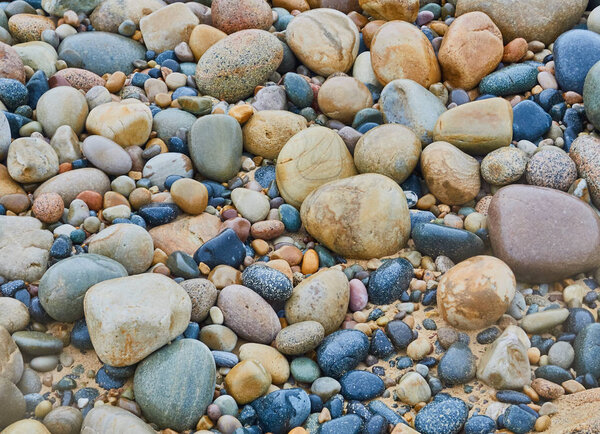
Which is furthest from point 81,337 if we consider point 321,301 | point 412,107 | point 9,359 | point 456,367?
point 412,107

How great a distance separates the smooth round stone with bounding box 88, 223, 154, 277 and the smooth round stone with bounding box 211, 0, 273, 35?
211 cm

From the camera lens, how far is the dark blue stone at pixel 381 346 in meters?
2.92

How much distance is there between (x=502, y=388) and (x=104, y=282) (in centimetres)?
182

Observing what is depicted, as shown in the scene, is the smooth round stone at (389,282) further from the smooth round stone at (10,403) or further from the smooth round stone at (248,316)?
the smooth round stone at (10,403)

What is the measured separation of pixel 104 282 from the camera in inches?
109

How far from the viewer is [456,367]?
276 cm

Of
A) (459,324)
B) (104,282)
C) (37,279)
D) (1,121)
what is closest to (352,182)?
(459,324)

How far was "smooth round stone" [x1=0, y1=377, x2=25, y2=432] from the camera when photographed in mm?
2418

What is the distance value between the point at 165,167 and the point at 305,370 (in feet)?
5.19

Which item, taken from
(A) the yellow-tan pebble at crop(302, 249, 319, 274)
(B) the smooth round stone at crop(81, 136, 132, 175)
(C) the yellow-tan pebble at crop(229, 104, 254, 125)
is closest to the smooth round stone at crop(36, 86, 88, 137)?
(B) the smooth round stone at crop(81, 136, 132, 175)

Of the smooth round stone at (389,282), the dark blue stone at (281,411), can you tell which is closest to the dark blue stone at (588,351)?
the smooth round stone at (389,282)

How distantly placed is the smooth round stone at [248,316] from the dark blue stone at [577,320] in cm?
138

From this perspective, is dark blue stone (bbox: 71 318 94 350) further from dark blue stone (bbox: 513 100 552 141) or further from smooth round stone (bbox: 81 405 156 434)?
dark blue stone (bbox: 513 100 552 141)

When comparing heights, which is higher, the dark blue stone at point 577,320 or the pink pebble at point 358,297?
the dark blue stone at point 577,320
